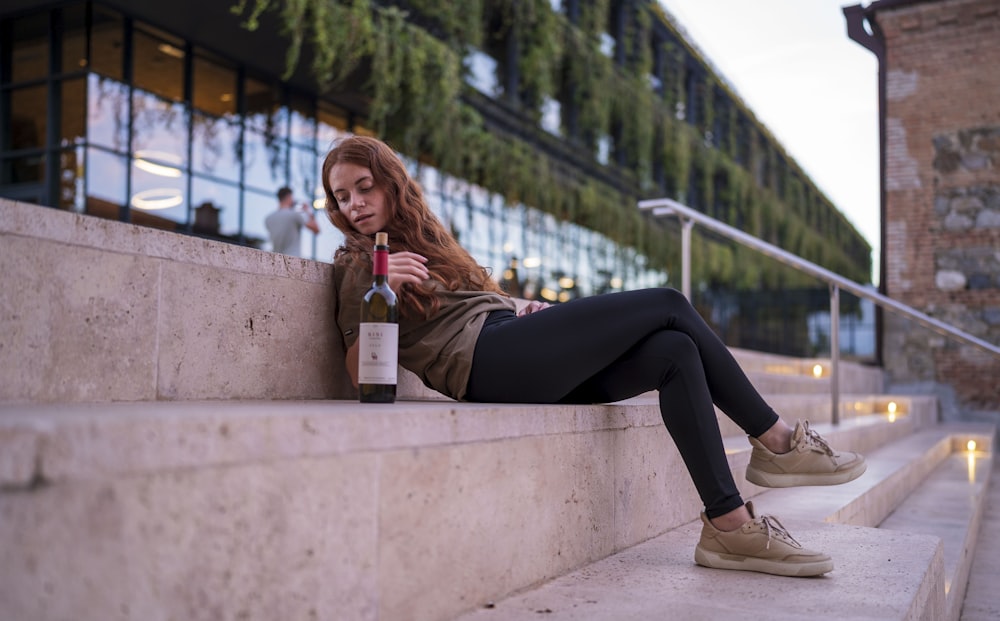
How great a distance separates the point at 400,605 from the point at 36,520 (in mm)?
802

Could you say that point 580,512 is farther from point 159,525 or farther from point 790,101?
point 790,101

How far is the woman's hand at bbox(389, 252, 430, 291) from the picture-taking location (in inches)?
97.0

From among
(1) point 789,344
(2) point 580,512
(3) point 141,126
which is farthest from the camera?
(1) point 789,344

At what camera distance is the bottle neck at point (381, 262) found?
2.32 m

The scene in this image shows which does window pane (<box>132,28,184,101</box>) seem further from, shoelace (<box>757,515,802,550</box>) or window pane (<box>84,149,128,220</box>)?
shoelace (<box>757,515,802,550</box>)

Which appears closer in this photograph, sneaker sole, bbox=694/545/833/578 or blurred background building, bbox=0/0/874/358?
sneaker sole, bbox=694/545/833/578

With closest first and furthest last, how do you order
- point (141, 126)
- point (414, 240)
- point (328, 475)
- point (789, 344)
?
point (328, 475) → point (414, 240) → point (141, 126) → point (789, 344)

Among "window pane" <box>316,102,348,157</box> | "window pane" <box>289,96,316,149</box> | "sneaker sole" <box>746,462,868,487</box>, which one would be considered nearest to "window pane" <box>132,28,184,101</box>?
"window pane" <box>289,96,316,149</box>

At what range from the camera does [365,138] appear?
2.83 metres

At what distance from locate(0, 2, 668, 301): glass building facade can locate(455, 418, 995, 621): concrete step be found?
7.26 meters

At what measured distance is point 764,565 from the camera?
2389 mm

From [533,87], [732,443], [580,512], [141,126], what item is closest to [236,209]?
[141,126]

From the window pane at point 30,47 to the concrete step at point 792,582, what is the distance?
8915 millimetres

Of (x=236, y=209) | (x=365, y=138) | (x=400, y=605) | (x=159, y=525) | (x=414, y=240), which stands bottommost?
(x=400, y=605)
